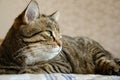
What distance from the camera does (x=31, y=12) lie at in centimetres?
129

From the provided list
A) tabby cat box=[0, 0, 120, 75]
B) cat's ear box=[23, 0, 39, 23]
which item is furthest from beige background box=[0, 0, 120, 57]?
cat's ear box=[23, 0, 39, 23]

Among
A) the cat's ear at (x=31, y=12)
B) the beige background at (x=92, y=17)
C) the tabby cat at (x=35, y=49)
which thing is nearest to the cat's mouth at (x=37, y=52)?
the tabby cat at (x=35, y=49)

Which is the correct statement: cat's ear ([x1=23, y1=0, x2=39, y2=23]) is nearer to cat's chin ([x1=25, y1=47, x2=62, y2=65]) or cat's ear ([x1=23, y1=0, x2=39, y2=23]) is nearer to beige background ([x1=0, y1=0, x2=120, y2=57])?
cat's chin ([x1=25, y1=47, x2=62, y2=65])

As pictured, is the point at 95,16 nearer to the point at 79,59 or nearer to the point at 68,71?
the point at 79,59

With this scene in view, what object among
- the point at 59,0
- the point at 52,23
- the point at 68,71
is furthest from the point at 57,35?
the point at 59,0

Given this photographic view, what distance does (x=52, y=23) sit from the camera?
1.38 metres

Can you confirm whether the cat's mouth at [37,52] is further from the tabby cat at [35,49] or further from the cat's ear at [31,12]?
the cat's ear at [31,12]

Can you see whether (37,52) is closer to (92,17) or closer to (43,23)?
(43,23)

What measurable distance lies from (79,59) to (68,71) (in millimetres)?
157

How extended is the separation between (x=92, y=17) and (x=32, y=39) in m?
1.14

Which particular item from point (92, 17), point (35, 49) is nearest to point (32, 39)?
point (35, 49)

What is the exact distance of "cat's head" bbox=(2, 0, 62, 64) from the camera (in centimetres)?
126

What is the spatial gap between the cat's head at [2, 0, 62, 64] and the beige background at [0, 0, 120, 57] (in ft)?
3.25

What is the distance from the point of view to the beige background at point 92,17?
231cm
